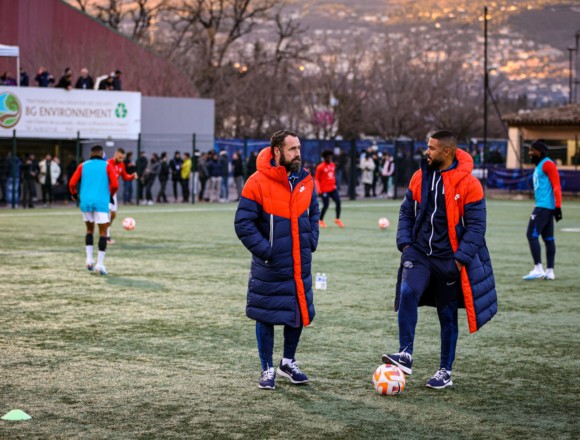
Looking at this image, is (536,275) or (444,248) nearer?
(444,248)

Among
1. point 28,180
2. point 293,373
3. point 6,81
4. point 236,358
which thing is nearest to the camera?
point 293,373

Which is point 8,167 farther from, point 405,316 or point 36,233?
point 405,316

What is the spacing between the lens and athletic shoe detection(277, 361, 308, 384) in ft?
27.2

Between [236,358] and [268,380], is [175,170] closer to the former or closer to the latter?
[236,358]

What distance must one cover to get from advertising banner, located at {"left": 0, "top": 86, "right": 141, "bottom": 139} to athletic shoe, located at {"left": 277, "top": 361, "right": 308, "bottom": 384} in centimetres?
2924

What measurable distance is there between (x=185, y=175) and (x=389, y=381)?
31419 millimetres

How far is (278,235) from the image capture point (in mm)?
7980

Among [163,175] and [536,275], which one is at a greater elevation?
[163,175]

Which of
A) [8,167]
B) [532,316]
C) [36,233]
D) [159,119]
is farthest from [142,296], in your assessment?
[159,119]

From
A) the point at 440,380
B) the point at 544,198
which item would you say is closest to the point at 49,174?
the point at 544,198

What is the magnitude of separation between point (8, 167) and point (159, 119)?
9.34m

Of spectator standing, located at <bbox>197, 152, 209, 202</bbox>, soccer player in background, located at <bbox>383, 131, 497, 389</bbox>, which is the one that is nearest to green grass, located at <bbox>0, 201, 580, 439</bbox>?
soccer player in background, located at <bbox>383, 131, 497, 389</bbox>

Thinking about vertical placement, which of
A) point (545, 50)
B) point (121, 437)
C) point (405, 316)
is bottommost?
point (121, 437)

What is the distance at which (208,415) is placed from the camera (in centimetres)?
729
